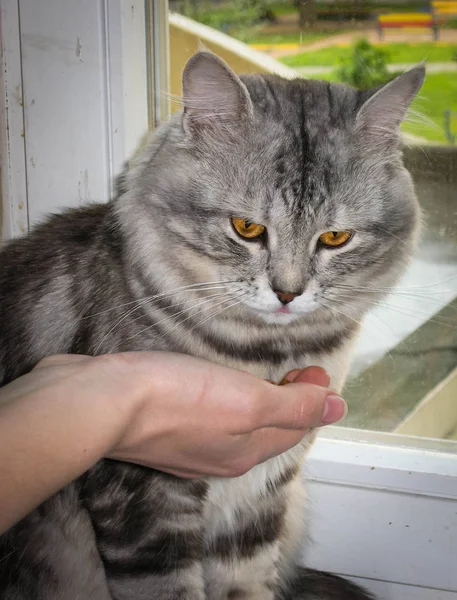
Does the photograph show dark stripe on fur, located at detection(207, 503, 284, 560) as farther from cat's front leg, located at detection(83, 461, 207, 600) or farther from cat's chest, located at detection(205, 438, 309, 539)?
cat's front leg, located at detection(83, 461, 207, 600)

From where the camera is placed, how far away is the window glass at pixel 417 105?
1330 millimetres

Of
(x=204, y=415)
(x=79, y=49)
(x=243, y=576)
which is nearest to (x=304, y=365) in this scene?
(x=204, y=415)

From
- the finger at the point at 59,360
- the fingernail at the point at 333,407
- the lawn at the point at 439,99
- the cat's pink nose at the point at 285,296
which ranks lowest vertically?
the fingernail at the point at 333,407

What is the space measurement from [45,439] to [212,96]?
0.57 meters

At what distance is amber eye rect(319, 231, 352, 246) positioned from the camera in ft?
3.48

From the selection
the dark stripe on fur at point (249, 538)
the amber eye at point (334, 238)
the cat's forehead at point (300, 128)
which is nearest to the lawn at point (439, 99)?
the cat's forehead at point (300, 128)

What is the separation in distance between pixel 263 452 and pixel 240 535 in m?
0.36

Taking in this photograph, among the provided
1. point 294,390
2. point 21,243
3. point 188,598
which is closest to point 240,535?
point 188,598

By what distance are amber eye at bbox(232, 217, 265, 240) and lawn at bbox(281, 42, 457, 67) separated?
54 centimetres

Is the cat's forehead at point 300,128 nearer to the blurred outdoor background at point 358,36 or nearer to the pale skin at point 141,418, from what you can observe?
the blurred outdoor background at point 358,36

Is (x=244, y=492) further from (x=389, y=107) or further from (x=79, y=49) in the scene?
(x=79, y=49)

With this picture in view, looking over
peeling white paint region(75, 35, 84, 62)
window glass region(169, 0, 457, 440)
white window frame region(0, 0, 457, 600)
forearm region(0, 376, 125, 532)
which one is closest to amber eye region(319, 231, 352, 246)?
window glass region(169, 0, 457, 440)

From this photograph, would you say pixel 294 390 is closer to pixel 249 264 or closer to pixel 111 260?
pixel 249 264

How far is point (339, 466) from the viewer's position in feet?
4.64
